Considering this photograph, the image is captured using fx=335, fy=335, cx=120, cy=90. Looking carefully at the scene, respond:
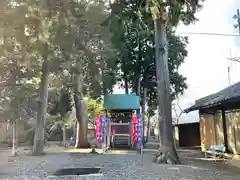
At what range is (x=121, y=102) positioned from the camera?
23188 millimetres

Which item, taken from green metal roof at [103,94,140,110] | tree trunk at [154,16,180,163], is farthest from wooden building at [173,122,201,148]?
tree trunk at [154,16,180,163]

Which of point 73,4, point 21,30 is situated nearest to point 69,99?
point 21,30

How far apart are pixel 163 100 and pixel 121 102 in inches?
360

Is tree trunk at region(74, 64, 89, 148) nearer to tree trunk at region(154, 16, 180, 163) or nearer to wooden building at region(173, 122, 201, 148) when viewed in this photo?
wooden building at region(173, 122, 201, 148)

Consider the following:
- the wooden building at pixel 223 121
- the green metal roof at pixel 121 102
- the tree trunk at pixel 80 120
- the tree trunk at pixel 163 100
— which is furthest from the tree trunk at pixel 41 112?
the wooden building at pixel 223 121

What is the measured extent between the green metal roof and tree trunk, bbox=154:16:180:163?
8.86m

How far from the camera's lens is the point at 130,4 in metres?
11.8

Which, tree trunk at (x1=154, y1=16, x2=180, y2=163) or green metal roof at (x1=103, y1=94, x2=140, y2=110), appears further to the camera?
green metal roof at (x1=103, y1=94, x2=140, y2=110)

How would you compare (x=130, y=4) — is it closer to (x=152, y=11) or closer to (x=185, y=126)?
(x=152, y=11)

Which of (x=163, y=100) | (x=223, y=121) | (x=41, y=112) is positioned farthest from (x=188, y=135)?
(x=163, y=100)

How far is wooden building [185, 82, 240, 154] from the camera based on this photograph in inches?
579

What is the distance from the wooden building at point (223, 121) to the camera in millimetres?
14711

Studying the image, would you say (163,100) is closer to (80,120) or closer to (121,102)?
(121,102)

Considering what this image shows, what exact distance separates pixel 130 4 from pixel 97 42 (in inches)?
365
